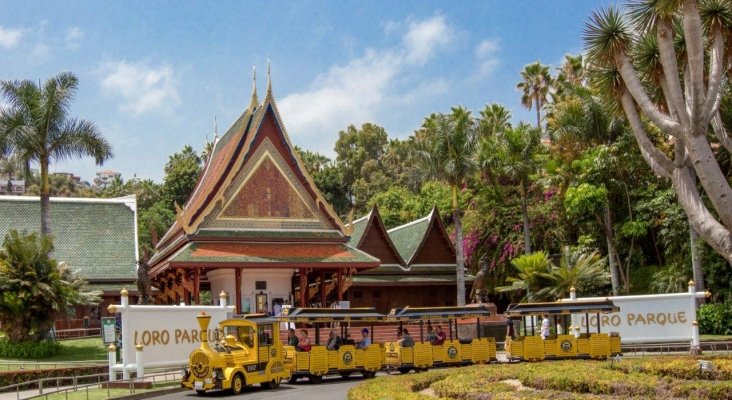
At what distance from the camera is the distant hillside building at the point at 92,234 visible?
44.4 meters

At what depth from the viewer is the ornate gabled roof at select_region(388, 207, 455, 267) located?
153ft

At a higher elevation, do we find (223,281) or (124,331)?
(223,281)

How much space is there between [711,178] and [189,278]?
80.3 ft

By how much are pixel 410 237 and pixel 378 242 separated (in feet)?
10.0

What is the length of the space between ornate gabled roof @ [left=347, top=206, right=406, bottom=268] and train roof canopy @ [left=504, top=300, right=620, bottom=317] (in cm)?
1969

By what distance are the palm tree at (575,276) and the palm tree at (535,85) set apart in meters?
29.3

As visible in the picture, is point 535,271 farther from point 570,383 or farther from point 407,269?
point 570,383

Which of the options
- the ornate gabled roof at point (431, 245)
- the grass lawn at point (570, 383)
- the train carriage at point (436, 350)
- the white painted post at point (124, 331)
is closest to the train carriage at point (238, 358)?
the white painted post at point (124, 331)

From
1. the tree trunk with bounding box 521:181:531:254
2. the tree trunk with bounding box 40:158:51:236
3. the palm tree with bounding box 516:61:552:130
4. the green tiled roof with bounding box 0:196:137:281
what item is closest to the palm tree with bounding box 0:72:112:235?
the tree trunk with bounding box 40:158:51:236

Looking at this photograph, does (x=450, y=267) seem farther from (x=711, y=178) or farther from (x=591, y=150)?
(x=711, y=178)

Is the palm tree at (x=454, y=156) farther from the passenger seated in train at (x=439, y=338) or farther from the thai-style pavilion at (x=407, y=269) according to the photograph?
the passenger seated in train at (x=439, y=338)

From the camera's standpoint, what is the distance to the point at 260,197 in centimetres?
3831

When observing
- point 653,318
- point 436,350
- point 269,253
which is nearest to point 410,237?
point 269,253

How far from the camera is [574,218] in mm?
42156
